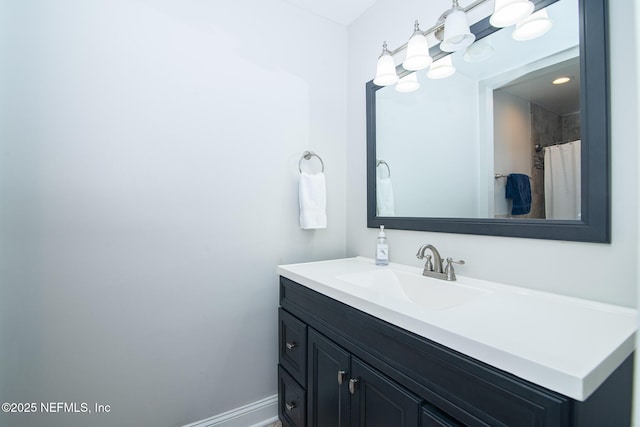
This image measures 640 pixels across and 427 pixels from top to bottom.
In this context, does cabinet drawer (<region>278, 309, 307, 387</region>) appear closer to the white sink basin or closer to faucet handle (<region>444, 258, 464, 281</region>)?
the white sink basin

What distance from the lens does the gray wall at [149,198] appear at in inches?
43.5

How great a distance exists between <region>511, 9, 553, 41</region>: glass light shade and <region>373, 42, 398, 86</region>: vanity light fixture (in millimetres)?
530

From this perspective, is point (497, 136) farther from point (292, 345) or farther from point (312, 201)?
point (292, 345)

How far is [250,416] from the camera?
1525 millimetres

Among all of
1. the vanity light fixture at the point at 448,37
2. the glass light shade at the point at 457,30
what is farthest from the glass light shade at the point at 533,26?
the glass light shade at the point at 457,30

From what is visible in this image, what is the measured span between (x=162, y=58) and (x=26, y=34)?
0.45 meters

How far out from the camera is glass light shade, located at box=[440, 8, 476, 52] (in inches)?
44.8

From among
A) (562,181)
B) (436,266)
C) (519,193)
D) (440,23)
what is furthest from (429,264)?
(440,23)

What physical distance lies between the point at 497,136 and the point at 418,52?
0.51 m

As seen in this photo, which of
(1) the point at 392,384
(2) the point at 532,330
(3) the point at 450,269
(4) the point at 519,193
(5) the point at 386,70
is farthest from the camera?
(5) the point at 386,70

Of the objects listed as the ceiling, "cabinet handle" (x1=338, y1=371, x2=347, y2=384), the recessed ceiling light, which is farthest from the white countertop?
the ceiling

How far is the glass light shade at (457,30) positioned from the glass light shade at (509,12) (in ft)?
0.33

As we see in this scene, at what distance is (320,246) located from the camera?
5.82 feet

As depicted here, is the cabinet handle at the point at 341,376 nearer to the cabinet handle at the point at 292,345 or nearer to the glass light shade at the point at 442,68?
the cabinet handle at the point at 292,345
